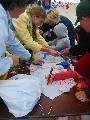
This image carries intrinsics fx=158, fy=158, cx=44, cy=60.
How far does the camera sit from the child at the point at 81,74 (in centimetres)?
131

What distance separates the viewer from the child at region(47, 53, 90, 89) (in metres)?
1.31

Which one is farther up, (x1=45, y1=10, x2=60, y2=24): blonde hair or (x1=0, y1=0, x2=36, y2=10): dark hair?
(x1=0, y1=0, x2=36, y2=10): dark hair

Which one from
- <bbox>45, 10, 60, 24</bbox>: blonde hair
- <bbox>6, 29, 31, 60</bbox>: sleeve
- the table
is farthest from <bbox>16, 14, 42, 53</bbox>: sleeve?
the table

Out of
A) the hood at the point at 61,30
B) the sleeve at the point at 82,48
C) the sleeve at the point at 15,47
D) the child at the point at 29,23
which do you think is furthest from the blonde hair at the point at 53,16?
the sleeve at the point at 15,47

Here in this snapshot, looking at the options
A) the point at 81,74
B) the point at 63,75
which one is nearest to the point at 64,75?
the point at 63,75

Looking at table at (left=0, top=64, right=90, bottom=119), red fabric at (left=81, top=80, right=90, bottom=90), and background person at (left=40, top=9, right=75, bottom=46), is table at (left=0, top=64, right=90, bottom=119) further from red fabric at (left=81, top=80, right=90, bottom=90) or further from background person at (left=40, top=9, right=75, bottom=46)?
background person at (left=40, top=9, right=75, bottom=46)

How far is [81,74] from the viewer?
4.45 feet

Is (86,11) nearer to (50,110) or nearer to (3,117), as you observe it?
(50,110)

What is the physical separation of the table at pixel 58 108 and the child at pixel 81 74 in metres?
0.19

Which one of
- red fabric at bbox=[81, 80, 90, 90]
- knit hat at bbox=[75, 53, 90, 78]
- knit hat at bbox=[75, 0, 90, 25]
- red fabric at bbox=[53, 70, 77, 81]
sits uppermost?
knit hat at bbox=[75, 0, 90, 25]

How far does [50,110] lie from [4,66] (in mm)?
415

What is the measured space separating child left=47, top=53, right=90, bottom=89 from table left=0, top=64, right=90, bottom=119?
19 centimetres

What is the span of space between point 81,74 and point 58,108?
1.39 ft

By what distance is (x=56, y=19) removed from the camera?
97.8 inches
